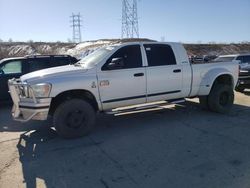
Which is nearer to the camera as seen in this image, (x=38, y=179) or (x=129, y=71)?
(x=38, y=179)

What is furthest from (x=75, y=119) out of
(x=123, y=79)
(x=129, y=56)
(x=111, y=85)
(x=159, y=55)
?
(x=159, y=55)

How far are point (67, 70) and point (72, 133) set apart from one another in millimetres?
1335

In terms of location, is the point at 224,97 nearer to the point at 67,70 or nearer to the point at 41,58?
the point at 67,70

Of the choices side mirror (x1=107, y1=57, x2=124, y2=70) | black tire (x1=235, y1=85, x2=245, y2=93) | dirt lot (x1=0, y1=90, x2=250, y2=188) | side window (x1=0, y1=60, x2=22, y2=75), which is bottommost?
dirt lot (x1=0, y1=90, x2=250, y2=188)

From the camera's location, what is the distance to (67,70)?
625 cm

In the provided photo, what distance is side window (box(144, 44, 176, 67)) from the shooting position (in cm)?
708

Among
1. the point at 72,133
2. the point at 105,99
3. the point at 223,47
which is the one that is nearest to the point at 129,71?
the point at 105,99

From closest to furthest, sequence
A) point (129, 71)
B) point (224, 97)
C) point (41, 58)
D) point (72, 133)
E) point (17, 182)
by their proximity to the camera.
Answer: point (17, 182)
point (72, 133)
point (129, 71)
point (224, 97)
point (41, 58)

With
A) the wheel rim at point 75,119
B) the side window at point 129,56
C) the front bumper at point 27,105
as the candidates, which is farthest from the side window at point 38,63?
the wheel rim at point 75,119

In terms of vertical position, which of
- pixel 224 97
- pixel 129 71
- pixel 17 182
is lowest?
pixel 17 182

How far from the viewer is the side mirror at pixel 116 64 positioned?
6.46 metres

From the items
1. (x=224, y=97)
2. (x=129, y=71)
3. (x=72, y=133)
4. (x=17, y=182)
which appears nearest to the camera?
(x=17, y=182)

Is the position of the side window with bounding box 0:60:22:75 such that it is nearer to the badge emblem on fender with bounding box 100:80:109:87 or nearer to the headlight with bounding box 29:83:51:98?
the headlight with bounding box 29:83:51:98

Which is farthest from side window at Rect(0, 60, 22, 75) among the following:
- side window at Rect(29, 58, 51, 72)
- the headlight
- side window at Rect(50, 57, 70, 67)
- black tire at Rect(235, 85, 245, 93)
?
black tire at Rect(235, 85, 245, 93)
